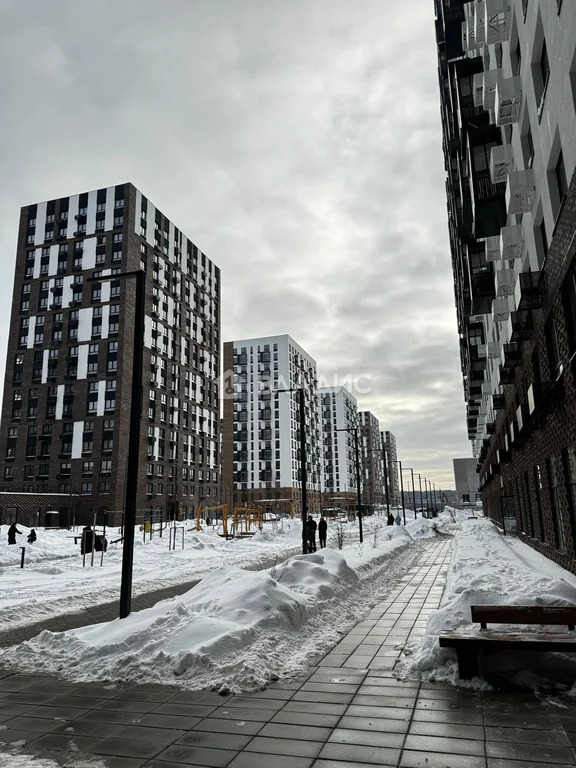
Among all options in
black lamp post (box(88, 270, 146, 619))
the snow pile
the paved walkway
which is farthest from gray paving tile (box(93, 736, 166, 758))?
black lamp post (box(88, 270, 146, 619))

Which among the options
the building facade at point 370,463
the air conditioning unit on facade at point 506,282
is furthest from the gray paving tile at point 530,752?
the building facade at point 370,463

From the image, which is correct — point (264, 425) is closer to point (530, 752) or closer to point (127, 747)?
point (127, 747)

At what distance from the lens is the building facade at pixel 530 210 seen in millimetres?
11914

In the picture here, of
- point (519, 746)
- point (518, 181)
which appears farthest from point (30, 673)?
point (518, 181)

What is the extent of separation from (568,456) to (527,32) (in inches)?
430

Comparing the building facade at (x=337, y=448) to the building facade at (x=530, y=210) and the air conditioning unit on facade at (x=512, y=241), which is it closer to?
the building facade at (x=530, y=210)

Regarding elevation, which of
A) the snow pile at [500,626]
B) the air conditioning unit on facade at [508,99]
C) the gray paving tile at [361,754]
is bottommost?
the gray paving tile at [361,754]

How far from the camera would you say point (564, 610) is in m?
6.32

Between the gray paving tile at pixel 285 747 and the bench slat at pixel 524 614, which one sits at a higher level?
the bench slat at pixel 524 614

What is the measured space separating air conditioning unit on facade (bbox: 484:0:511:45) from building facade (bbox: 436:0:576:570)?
30mm

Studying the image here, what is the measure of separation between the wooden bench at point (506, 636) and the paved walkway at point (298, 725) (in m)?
0.43

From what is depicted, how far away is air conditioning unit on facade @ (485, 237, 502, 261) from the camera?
20.0 metres

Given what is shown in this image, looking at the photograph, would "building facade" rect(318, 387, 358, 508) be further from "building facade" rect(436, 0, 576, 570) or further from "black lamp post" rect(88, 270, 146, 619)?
"black lamp post" rect(88, 270, 146, 619)

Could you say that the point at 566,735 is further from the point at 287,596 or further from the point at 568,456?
the point at 568,456
